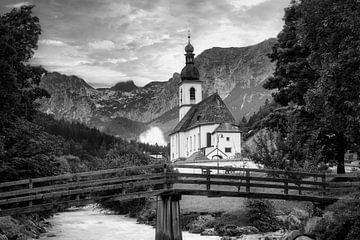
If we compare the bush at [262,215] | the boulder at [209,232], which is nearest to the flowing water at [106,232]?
the boulder at [209,232]

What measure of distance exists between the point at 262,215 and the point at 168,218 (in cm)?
975

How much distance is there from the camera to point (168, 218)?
81.6ft

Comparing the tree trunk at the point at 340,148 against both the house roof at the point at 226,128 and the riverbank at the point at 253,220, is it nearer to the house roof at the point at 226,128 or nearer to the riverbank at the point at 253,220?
the riverbank at the point at 253,220

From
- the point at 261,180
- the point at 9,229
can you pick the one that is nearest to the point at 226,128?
the point at 261,180

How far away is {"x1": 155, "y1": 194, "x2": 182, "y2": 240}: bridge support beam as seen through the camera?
80.8ft

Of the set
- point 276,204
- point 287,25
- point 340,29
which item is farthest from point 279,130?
point 340,29

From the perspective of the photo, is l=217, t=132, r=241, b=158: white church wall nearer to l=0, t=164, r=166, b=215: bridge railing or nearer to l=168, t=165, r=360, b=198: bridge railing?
l=168, t=165, r=360, b=198: bridge railing

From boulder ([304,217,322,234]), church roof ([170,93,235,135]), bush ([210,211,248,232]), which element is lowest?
bush ([210,211,248,232])

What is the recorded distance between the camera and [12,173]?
2745 cm

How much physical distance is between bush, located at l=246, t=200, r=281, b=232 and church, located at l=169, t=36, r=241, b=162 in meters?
44.0

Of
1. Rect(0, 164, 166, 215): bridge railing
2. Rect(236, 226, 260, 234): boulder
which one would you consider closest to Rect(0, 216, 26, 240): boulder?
Rect(0, 164, 166, 215): bridge railing

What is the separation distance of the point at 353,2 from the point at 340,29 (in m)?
1.50

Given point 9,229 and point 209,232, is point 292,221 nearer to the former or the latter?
point 209,232

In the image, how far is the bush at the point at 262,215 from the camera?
31391mm
